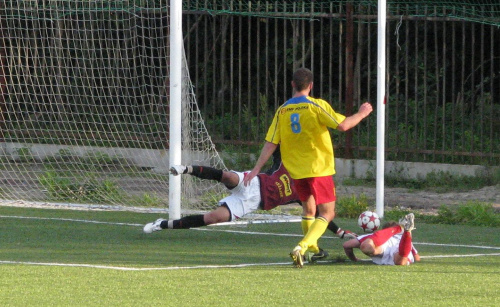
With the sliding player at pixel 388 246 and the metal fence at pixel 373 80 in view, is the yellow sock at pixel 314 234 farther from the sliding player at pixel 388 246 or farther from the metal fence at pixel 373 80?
the metal fence at pixel 373 80

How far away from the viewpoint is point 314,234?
7949 mm

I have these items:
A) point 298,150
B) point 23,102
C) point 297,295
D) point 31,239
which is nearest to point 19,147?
point 23,102

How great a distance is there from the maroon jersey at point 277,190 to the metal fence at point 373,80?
15.4ft

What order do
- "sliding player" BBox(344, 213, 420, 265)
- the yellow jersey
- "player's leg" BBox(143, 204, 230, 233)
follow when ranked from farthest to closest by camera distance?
"player's leg" BBox(143, 204, 230, 233), the yellow jersey, "sliding player" BBox(344, 213, 420, 265)

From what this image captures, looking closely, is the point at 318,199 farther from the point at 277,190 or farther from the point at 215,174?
the point at 215,174

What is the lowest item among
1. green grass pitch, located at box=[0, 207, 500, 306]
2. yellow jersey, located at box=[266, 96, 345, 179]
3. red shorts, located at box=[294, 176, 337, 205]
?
green grass pitch, located at box=[0, 207, 500, 306]

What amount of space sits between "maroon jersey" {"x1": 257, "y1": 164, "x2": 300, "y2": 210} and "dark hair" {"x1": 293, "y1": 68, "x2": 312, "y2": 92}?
4.97 feet

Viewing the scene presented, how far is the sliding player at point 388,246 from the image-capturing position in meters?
7.84

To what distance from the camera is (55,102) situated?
1462 cm

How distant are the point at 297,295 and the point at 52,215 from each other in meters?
5.96

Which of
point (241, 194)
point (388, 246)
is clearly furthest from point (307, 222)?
point (241, 194)

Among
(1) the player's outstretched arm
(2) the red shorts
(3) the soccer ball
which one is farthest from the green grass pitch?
(2) the red shorts

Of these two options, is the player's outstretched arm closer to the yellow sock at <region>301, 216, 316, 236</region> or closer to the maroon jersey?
the yellow sock at <region>301, 216, 316, 236</region>

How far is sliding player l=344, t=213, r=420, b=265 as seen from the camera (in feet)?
25.7
